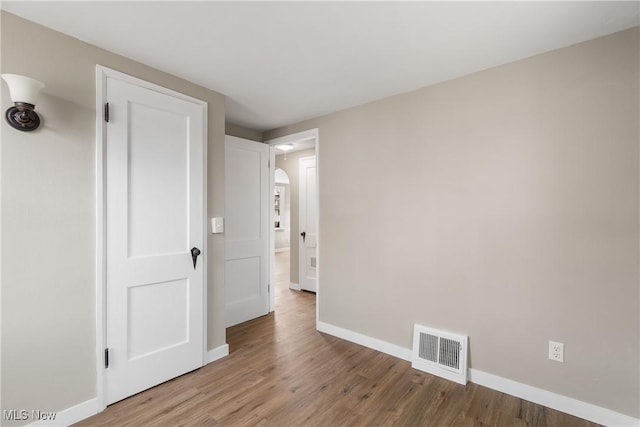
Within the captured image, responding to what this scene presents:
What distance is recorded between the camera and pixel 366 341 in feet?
9.53

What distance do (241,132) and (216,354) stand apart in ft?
8.68

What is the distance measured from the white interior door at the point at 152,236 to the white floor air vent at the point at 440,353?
6.21ft

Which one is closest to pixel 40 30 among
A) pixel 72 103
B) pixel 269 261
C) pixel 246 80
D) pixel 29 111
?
pixel 72 103

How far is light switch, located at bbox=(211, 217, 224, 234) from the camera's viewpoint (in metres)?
2.59

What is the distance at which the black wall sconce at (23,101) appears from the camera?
1.49 m

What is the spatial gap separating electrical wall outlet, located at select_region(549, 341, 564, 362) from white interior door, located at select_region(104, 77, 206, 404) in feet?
8.73

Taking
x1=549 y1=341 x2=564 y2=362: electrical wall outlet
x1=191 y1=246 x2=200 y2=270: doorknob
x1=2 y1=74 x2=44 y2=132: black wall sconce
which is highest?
x1=2 y1=74 x2=44 y2=132: black wall sconce

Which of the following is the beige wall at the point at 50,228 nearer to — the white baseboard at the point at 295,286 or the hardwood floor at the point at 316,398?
the hardwood floor at the point at 316,398

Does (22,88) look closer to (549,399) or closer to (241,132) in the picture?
(241,132)

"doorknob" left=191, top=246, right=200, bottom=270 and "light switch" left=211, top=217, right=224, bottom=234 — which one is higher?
"light switch" left=211, top=217, right=224, bottom=234

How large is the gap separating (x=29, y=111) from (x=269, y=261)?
2.71 meters

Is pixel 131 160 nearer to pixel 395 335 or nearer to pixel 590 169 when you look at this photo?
pixel 395 335

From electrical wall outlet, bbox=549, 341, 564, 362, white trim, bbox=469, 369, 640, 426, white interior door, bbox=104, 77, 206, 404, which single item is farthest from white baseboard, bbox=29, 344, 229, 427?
electrical wall outlet, bbox=549, 341, 564, 362

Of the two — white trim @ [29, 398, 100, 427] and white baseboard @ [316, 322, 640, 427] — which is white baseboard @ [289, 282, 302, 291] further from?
white trim @ [29, 398, 100, 427]
